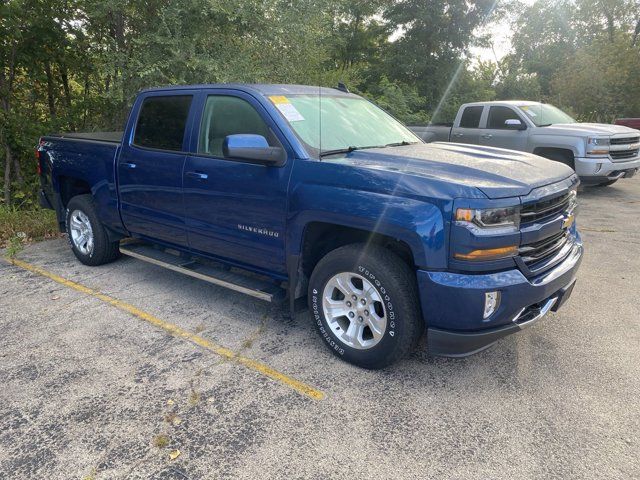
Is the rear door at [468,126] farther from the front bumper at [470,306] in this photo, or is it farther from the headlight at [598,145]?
the front bumper at [470,306]

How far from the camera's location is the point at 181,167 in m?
4.09

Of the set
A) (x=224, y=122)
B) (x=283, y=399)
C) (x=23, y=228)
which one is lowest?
(x=283, y=399)

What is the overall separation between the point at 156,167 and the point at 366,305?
7.78ft

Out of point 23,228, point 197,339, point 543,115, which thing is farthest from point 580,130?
point 23,228

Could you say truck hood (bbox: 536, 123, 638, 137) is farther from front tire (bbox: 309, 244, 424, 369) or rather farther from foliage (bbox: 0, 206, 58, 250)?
foliage (bbox: 0, 206, 58, 250)

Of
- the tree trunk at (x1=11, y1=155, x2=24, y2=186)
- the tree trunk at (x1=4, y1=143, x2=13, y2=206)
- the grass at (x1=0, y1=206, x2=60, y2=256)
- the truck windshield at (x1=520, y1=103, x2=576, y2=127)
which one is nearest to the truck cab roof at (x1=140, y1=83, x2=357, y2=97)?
the grass at (x1=0, y1=206, x2=60, y2=256)

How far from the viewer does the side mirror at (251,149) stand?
323cm

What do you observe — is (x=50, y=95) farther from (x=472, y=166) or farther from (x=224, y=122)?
(x=472, y=166)

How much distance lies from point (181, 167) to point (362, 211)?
1877 millimetres

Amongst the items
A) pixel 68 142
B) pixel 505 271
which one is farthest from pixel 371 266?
pixel 68 142

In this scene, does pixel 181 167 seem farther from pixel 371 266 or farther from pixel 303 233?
pixel 371 266

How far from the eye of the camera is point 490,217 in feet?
8.89

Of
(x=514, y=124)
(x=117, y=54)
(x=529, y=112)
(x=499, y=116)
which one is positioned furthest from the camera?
(x=499, y=116)

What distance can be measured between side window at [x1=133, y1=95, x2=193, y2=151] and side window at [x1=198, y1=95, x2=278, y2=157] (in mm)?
258
